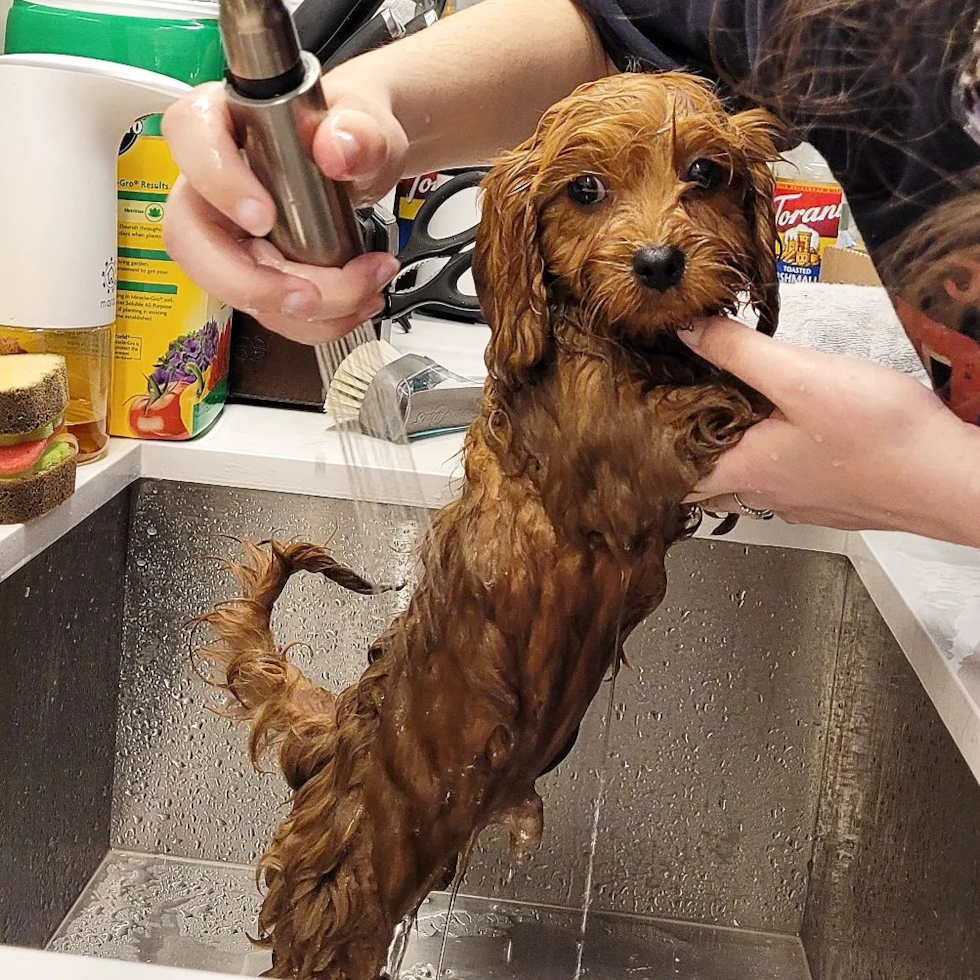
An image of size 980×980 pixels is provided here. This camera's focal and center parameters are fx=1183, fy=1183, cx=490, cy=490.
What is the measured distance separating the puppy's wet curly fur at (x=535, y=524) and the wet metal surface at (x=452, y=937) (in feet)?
0.74

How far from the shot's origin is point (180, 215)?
62 cm

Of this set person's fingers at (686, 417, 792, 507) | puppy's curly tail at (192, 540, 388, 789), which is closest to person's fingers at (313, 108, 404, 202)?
person's fingers at (686, 417, 792, 507)

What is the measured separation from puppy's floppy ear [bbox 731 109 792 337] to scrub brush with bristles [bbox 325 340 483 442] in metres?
0.23

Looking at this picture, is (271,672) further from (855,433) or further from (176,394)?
(855,433)

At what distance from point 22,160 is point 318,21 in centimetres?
26

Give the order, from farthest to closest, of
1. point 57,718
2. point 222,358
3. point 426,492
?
point 222,358, point 57,718, point 426,492

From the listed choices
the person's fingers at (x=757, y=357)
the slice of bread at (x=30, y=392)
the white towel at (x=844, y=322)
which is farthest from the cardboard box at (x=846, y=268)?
the slice of bread at (x=30, y=392)

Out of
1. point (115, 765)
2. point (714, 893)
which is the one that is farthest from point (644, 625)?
point (115, 765)

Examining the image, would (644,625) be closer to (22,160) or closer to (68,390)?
(68,390)

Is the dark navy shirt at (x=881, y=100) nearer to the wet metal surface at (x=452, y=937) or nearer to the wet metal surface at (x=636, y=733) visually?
the wet metal surface at (x=636, y=733)

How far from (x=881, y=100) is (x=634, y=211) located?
0.13m

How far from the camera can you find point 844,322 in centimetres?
71

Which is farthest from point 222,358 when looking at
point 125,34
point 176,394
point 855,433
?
point 855,433

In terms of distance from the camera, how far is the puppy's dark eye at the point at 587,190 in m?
0.58
